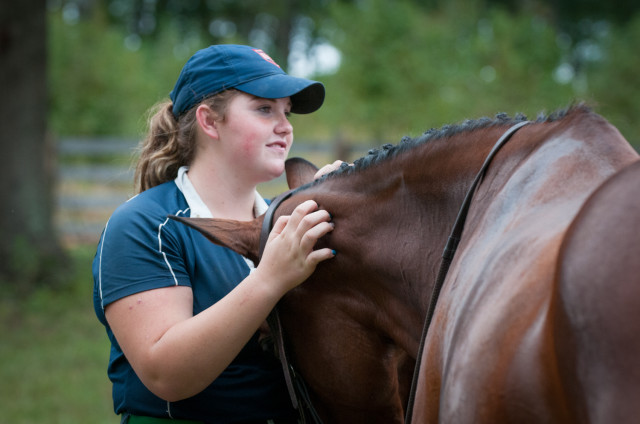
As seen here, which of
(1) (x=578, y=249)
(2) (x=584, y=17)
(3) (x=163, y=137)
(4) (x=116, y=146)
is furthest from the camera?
(2) (x=584, y=17)

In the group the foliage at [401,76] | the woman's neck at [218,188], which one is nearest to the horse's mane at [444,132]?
the woman's neck at [218,188]

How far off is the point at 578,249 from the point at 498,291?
0.25 meters

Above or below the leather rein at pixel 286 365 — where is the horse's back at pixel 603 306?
above

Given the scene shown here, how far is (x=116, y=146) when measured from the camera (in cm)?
1221

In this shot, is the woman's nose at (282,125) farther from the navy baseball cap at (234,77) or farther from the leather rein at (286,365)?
the leather rein at (286,365)

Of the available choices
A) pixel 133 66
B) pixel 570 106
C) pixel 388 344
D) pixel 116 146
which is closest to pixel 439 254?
pixel 388 344

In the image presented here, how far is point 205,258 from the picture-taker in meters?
2.29

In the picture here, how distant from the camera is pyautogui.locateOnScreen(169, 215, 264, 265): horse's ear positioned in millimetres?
2096

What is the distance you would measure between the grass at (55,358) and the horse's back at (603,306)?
4.93m

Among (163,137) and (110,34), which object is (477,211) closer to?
(163,137)

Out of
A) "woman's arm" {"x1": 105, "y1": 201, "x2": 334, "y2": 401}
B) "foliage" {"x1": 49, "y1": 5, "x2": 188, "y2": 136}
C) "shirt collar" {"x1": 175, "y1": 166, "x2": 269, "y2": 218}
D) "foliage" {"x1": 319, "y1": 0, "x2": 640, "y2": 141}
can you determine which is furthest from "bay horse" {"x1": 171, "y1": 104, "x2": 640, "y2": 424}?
"foliage" {"x1": 49, "y1": 5, "x2": 188, "y2": 136}

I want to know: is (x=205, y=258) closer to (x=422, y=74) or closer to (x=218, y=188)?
(x=218, y=188)

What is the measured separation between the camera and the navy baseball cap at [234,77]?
2303mm

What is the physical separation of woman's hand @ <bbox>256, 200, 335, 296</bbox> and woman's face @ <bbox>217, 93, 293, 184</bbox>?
1.31 ft
